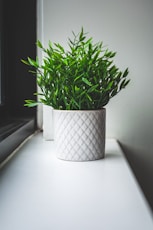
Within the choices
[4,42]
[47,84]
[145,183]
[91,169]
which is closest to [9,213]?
[91,169]

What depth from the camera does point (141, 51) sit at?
120cm

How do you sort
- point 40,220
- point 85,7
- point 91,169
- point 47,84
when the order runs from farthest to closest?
1. point 85,7
2. point 47,84
3. point 91,169
4. point 40,220

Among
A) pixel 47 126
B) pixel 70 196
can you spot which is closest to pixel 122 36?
pixel 47 126

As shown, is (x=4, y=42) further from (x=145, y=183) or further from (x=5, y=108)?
(x=145, y=183)

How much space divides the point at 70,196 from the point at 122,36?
0.74m

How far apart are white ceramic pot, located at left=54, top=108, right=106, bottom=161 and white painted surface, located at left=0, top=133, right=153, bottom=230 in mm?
24

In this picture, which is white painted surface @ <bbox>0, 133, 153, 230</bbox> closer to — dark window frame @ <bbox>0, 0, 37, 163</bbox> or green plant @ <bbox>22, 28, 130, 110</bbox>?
green plant @ <bbox>22, 28, 130, 110</bbox>

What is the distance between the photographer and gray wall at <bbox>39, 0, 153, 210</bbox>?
119 cm

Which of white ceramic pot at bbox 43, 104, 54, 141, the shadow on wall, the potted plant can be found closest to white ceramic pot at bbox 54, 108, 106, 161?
the potted plant

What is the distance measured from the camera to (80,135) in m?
0.83

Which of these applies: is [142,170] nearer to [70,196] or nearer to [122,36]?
[122,36]

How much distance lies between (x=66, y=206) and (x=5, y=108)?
2.69ft

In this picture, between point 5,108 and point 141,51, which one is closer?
point 141,51

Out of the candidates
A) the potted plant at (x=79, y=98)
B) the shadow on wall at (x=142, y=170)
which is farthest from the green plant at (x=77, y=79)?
the shadow on wall at (x=142, y=170)
